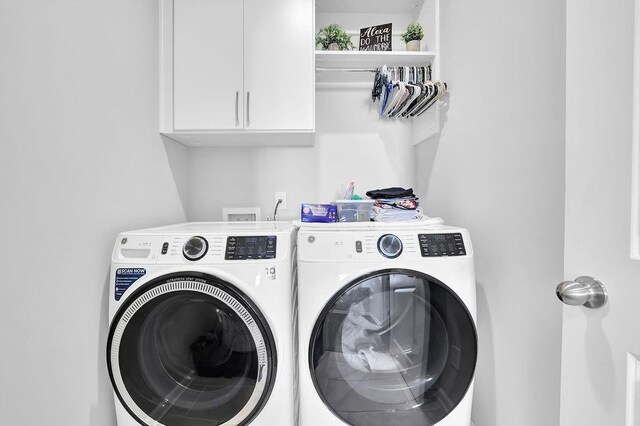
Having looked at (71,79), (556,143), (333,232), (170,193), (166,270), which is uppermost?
(71,79)

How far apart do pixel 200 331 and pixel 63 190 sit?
0.64 meters

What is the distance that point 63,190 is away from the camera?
987mm

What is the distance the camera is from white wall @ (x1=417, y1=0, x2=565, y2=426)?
3.06ft

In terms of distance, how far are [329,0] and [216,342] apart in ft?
6.08

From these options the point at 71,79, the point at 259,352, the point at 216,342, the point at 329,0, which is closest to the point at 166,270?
the point at 216,342

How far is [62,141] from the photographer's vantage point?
99cm

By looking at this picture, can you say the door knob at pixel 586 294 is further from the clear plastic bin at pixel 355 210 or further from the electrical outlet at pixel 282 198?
the electrical outlet at pixel 282 198

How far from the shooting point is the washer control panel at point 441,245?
1.11m

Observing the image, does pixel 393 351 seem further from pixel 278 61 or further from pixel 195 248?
pixel 278 61

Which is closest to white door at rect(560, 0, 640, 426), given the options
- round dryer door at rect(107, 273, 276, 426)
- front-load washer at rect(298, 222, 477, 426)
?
front-load washer at rect(298, 222, 477, 426)

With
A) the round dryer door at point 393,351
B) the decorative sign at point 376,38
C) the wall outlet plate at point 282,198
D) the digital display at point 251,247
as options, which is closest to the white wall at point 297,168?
the wall outlet plate at point 282,198

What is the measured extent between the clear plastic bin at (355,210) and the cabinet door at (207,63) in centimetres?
69

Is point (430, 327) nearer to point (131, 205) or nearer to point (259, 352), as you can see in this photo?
point (259, 352)

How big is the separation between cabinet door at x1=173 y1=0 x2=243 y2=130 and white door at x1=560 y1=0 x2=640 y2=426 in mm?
1338
